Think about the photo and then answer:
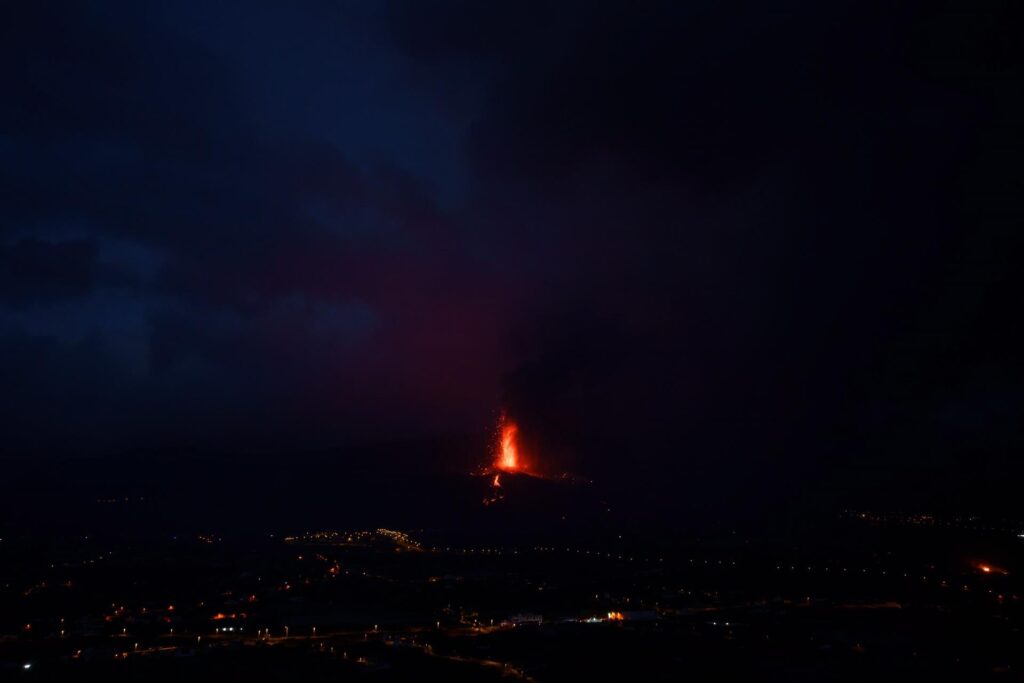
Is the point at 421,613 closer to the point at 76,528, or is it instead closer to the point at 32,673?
the point at 32,673

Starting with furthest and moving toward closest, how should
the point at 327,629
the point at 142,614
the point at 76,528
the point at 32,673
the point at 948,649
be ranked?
the point at 76,528, the point at 142,614, the point at 327,629, the point at 948,649, the point at 32,673

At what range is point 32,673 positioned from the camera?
4819 cm

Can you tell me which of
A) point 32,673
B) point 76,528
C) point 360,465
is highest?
point 360,465

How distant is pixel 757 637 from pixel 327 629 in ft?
107

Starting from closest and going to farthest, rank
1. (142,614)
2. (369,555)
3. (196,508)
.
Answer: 1. (142,614)
2. (369,555)
3. (196,508)

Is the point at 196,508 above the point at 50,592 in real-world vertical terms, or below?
above

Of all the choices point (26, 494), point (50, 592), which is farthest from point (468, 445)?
point (50, 592)

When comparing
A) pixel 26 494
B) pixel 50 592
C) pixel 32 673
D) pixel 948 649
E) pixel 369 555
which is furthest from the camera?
pixel 26 494

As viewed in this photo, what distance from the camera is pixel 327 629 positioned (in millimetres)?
61781

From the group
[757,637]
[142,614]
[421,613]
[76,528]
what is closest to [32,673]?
[142,614]

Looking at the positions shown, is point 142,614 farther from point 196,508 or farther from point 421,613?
point 196,508

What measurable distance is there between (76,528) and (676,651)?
127012mm

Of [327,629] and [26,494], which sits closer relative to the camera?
[327,629]

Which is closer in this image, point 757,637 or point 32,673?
point 32,673
